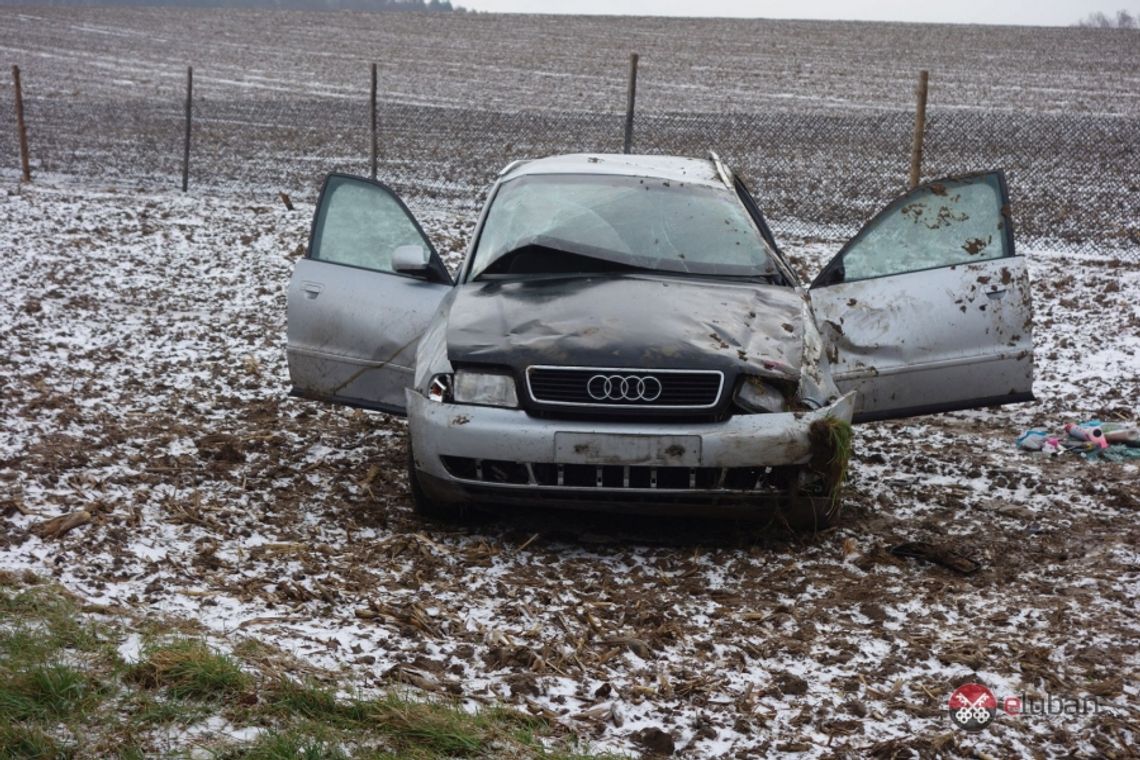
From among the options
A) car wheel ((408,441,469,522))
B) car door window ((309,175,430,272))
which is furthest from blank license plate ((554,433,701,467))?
car door window ((309,175,430,272))

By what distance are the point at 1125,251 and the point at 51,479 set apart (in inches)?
410

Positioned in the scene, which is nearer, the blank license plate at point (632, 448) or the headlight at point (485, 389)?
the blank license plate at point (632, 448)

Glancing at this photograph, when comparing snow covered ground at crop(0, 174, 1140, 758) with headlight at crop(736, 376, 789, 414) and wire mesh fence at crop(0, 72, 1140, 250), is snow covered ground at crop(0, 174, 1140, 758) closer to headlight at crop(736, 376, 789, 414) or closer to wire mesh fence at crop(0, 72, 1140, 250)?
headlight at crop(736, 376, 789, 414)

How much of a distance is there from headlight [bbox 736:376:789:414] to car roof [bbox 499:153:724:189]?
194 cm

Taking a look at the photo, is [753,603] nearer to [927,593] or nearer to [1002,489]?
[927,593]

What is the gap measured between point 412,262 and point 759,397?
1.98m

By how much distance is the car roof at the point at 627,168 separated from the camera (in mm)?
6613

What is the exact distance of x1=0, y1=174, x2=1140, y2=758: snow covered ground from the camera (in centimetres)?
362

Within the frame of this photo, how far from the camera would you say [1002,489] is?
6098 millimetres

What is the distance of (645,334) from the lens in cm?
503

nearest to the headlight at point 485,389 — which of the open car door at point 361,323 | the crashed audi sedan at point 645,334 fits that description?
the crashed audi sedan at point 645,334

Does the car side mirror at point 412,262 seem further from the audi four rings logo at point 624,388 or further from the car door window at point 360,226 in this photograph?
the audi four rings logo at point 624,388

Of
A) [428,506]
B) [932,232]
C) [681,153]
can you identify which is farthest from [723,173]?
[681,153]

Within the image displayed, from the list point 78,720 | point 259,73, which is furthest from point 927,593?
point 259,73
